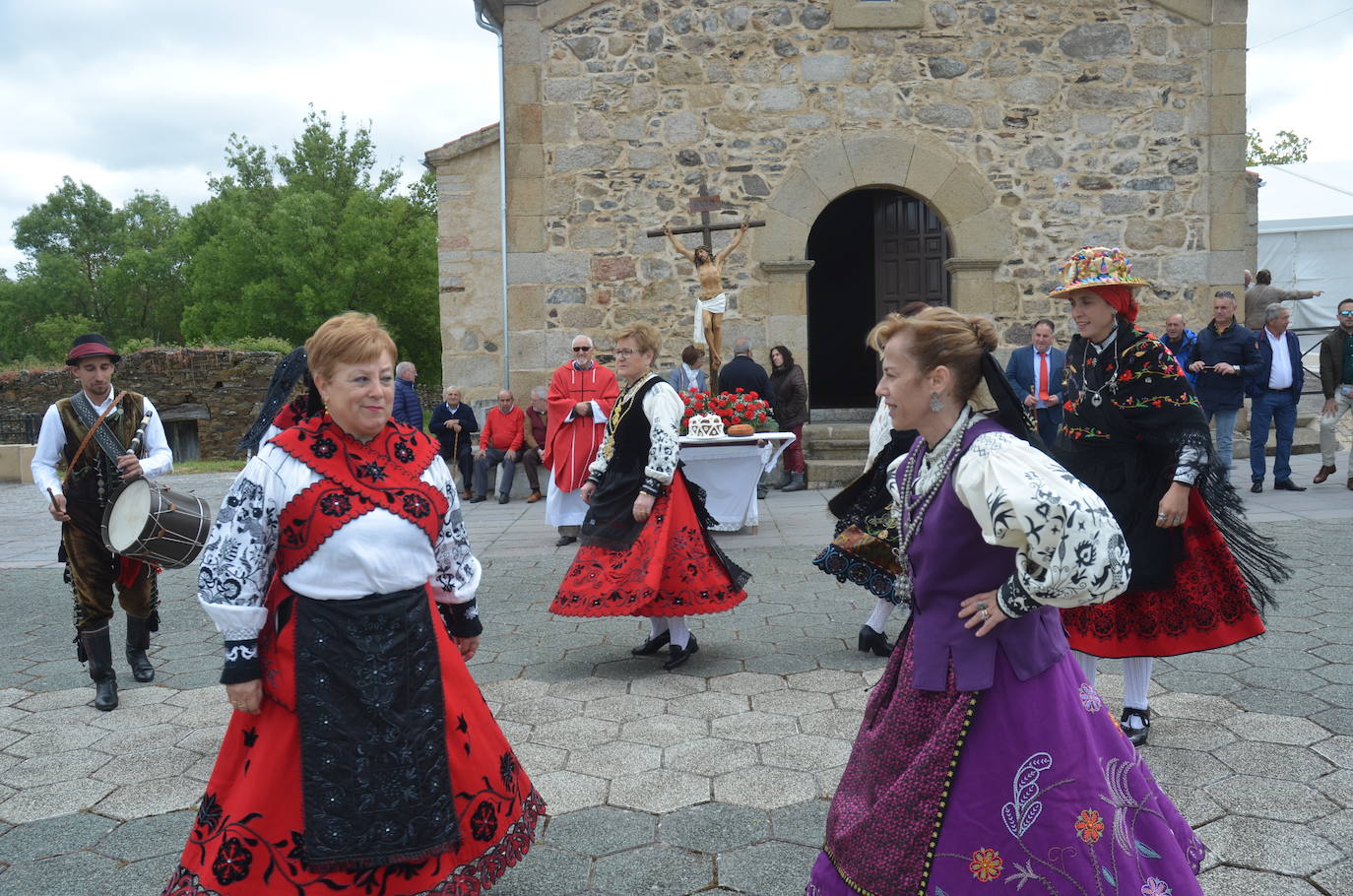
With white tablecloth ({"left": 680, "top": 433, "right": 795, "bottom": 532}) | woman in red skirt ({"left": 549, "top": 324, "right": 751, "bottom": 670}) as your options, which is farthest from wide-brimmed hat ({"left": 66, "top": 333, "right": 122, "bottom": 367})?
white tablecloth ({"left": 680, "top": 433, "right": 795, "bottom": 532})

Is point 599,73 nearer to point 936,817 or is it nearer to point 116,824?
point 116,824

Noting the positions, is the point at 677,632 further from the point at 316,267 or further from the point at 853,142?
the point at 316,267

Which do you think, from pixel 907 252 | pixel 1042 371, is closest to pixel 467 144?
pixel 907 252

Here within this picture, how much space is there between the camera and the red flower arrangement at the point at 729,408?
9258mm

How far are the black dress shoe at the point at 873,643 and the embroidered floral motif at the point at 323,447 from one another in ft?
10.7

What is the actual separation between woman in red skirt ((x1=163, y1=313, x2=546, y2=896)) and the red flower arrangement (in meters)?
6.75

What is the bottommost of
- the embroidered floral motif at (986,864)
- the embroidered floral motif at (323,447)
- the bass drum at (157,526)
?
the embroidered floral motif at (986,864)

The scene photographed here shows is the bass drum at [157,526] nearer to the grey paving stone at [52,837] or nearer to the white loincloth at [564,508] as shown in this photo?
the grey paving stone at [52,837]

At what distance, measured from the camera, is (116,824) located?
3.37 m

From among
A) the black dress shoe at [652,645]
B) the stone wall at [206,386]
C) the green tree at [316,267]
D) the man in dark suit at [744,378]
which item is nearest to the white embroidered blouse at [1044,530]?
the black dress shoe at [652,645]

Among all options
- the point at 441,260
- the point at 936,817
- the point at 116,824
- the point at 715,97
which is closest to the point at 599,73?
the point at 715,97

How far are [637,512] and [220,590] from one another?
2636mm

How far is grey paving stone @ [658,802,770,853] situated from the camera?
3.06m

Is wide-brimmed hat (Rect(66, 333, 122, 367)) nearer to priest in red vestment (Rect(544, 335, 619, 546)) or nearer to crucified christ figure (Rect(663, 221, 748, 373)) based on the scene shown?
priest in red vestment (Rect(544, 335, 619, 546))
